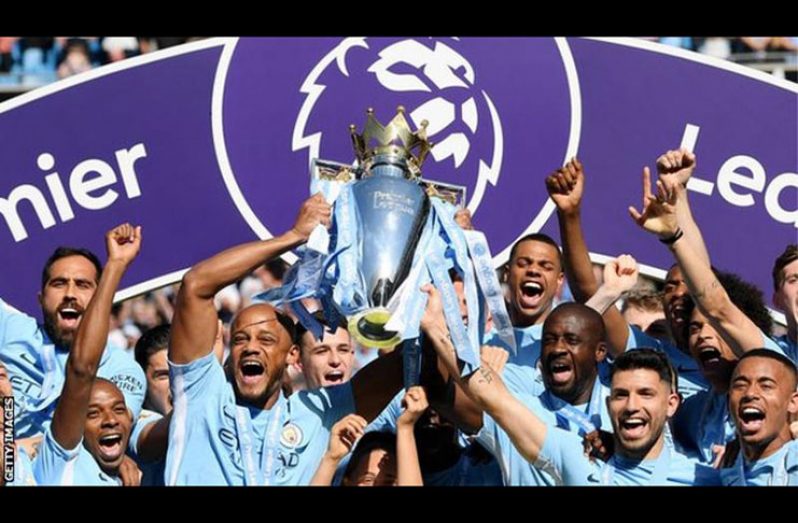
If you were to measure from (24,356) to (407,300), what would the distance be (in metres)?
1.42

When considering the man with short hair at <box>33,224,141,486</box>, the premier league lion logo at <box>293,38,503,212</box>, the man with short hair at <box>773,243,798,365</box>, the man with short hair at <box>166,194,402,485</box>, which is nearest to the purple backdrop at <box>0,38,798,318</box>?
the premier league lion logo at <box>293,38,503,212</box>

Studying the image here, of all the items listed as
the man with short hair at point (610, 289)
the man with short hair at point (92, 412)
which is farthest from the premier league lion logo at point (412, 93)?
the man with short hair at point (92, 412)

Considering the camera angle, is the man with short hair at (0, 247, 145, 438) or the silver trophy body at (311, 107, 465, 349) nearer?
the silver trophy body at (311, 107, 465, 349)

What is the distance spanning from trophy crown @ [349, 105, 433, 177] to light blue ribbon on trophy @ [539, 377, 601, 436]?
34.4 inches

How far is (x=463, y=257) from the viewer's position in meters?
7.92

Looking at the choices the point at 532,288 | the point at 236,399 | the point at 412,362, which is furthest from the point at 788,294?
the point at 236,399

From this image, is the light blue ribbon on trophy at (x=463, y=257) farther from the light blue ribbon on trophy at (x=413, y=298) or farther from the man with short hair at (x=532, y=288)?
the man with short hair at (x=532, y=288)

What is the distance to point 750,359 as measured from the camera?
760 cm

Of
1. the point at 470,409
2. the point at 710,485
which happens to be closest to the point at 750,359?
the point at 710,485

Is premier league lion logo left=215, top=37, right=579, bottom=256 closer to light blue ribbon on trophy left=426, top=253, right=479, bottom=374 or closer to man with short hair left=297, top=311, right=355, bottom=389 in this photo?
man with short hair left=297, top=311, right=355, bottom=389

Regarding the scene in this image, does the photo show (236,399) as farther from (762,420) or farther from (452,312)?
(762,420)

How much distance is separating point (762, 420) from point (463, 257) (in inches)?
43.0

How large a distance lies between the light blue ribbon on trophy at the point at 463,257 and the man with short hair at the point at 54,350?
3.70ft

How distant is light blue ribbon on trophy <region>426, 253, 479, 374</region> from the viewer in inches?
299
